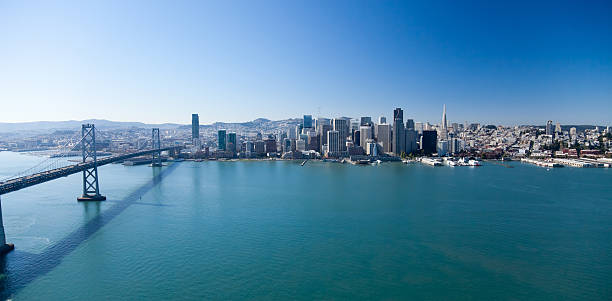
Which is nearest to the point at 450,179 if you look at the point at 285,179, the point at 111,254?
the point at 285,179

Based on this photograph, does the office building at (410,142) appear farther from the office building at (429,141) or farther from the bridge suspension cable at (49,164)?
the bridge suspension cable at (49,164)

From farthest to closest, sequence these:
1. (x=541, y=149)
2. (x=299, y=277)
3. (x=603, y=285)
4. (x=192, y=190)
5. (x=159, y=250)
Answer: (x=541, y=149), (x=192, y=190), (x=159, y=250), (x=299, y=277), (x=603, y=285)

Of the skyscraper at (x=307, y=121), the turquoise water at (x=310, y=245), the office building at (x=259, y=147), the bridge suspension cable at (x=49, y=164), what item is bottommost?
the turquoise water at (x=310, y=245)

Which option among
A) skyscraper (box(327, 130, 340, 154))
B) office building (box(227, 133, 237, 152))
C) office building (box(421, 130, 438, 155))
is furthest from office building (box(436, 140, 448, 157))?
office building (box(227, 133, 237, 152))

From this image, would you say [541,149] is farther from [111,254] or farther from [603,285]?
[111,254]

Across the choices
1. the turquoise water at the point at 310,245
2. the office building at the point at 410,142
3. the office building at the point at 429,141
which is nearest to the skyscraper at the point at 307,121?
the office building at the point at 410,142

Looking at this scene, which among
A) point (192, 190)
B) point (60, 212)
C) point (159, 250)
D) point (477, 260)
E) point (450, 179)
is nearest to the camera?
point (477, 260)

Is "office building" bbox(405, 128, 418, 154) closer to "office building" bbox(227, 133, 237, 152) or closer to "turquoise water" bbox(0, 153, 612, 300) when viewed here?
"office building" bbox(227, 133, 237, 152)

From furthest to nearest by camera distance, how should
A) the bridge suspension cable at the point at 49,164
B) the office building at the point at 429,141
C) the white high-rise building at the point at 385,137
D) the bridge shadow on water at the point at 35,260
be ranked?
1. the office building at the point at 429,141
2. the white high-rise building at the point at 385,137
3. the bridge suspension cable at the point at 49,164
4. the bridge shadow on water at the point at 35,260
